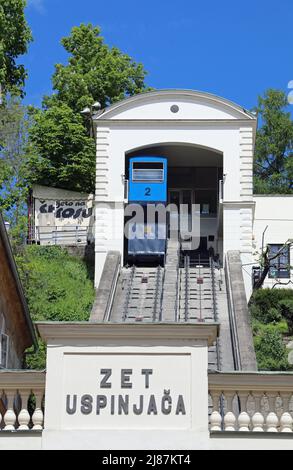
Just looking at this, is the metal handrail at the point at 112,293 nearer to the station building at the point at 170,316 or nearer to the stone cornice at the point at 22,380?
the station building at the point at 170,316

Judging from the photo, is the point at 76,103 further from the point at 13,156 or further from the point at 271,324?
the point at 271,324

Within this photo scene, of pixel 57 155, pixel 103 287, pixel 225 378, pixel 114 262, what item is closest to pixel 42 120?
pixel 57 155

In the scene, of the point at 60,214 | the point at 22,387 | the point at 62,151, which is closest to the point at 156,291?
the point at 60,214

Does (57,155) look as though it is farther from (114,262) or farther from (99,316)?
(99,316)

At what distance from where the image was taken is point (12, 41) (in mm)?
53125

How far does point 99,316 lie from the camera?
31078 millimetres

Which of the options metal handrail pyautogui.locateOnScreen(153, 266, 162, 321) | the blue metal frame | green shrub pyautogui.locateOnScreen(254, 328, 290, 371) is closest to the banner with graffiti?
the blue metal frame

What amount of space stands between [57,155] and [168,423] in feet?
144

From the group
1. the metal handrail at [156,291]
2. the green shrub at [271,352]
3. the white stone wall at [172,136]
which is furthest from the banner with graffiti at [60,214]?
the green shrub at [271,352]

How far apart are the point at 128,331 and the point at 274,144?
54.9 m

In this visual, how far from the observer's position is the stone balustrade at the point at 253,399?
43.6 ft

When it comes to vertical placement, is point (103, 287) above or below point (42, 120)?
below

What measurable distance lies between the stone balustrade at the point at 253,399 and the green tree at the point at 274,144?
52846 mm
